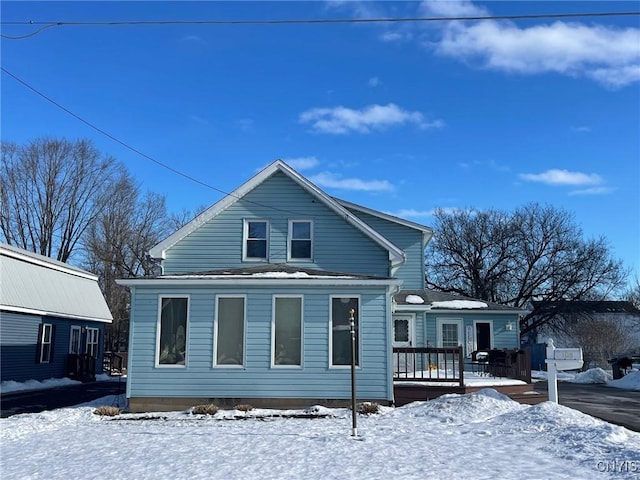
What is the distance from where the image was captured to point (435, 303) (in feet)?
75.7

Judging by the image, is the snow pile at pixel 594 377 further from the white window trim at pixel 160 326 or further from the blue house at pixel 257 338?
the white window trim at pixel 160 326

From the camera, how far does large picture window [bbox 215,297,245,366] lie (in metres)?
13.9

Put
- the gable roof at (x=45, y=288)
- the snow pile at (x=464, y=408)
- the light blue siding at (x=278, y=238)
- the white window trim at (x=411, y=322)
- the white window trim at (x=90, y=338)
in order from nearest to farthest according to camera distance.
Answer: the snow pile at (x=464, y=408), the light blue siding at (x=278, y=238), the white window trim at (x=411, y=322), the gable roof at (x=45, y=288), the white window trim at (x=90, y=338)

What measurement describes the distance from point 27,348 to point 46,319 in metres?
1.84

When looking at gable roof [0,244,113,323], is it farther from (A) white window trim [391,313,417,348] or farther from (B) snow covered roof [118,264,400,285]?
(A) white window trim [391,313,417,348]

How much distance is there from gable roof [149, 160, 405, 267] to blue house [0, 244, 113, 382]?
960 cm

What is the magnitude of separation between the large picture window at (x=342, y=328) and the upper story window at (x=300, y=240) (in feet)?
8.08

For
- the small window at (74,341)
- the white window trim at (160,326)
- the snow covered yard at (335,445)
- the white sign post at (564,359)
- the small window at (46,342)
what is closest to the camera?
the snow covered yard at (335,445)

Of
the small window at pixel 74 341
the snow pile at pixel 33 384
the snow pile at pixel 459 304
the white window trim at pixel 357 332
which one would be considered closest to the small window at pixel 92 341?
the small window at pixel 74 341

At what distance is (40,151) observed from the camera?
41562 millimetres

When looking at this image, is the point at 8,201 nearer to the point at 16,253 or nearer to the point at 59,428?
the point at 16,253

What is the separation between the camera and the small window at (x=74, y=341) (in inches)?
1083

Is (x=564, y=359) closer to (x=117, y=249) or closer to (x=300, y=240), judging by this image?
(x=300, y=240)

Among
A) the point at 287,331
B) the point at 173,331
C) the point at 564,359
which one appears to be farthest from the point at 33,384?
the point at 564,359
